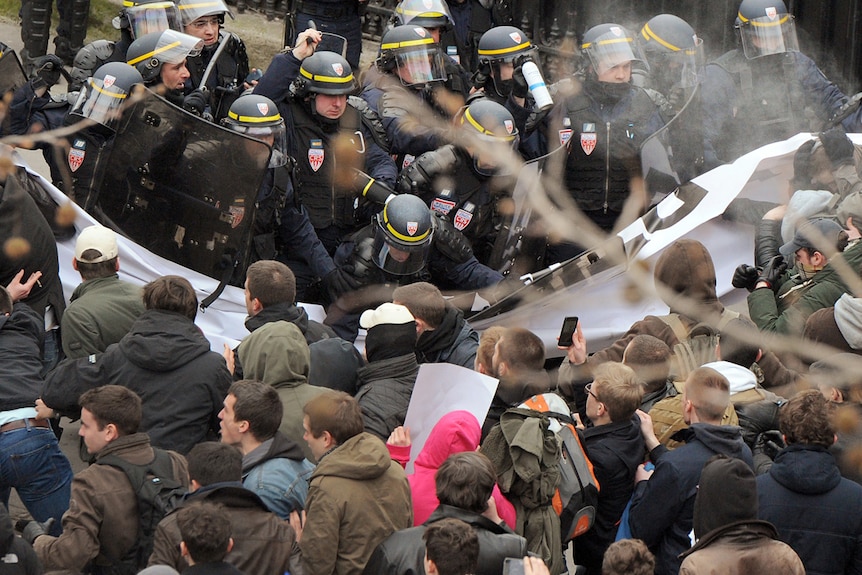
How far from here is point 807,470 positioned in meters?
4.65

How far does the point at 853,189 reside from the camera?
22.9ft

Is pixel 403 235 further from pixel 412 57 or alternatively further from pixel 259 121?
pixel 412 57

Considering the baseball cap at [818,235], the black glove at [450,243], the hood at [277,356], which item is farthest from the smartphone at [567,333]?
→ the black glove at [450,243]

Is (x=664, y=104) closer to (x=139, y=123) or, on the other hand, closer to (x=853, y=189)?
(x=853, y=189)

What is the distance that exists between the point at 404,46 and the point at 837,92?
277 cm

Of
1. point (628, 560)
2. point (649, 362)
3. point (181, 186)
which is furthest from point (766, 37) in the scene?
point (628, 560)

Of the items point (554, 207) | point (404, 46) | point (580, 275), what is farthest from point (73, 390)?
point (404, 46)

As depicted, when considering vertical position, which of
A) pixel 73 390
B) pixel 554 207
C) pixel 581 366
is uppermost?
pixel 73 390

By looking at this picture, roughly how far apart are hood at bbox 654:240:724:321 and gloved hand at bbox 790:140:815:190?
55.3 inches

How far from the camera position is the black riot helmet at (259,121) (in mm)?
7293

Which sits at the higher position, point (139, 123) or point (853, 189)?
point (139, 123)

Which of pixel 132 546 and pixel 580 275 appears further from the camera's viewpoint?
pixel 580 275

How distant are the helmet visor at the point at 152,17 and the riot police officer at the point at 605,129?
2.48m

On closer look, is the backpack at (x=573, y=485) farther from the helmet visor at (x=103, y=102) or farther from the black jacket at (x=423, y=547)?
the helmet visor at (x=103, y=102)
